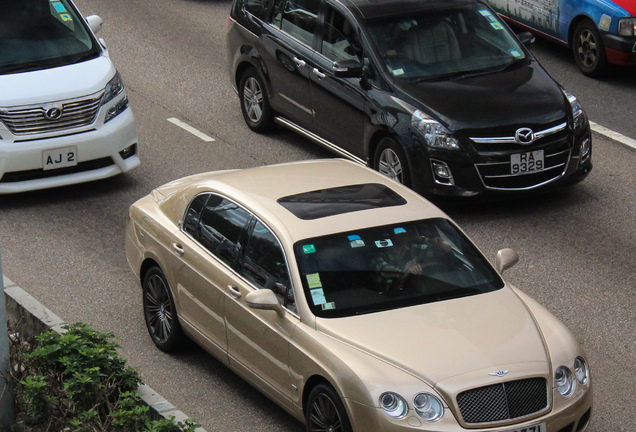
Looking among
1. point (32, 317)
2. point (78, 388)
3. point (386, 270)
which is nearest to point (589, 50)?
point (386, 270)

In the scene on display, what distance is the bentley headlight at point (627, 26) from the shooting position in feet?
47.8

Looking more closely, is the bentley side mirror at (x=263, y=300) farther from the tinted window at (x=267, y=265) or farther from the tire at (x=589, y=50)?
the tire at (x=589, y=50)

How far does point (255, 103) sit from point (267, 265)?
6.41 meters

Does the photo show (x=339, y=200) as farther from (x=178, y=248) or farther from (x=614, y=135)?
(x=614, y=135)

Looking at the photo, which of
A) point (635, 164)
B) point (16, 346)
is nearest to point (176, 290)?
point (16, 346)

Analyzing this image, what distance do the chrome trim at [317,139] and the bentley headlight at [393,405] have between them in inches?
222

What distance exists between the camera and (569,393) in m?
6.83

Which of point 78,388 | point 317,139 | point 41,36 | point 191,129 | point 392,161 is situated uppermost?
point 78,388

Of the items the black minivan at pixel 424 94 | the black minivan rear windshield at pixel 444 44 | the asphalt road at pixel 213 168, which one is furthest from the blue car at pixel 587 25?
the black minivan rear windshield at pixel 444 44

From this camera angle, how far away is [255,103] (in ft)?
45.4

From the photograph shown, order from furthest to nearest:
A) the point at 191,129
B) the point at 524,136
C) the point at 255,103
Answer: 1. the point at 191,129
2. the point at 255,103
3. the point at 524,136

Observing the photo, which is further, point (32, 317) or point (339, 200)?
point (32, 317)

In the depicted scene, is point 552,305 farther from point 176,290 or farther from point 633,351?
point 176,290

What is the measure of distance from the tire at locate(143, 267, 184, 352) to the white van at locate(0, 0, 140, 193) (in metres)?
3.18
